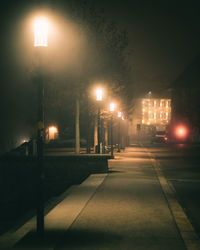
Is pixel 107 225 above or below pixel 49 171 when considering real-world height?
above

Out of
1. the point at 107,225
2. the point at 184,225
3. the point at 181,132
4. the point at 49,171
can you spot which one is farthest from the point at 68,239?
the point at 181,132

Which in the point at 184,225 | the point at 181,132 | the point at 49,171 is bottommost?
the point at 49,171

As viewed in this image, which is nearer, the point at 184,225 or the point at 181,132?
the point at 184,225

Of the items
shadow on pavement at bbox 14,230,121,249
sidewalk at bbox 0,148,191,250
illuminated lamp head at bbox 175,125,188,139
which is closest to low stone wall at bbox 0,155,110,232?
sidewalk at bbox 0,148,191,250

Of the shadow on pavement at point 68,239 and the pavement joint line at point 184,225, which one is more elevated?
the shadow on pavement at point 68,239

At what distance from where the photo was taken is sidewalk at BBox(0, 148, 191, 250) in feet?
21.6

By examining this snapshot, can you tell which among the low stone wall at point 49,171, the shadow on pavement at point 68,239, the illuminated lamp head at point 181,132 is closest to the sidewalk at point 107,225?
the shadow on pavement at point 68,239

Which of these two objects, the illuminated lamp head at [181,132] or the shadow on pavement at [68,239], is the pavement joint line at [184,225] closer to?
the shadow on pavement at [68,239]

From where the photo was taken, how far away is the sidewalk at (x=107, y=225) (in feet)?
21.6

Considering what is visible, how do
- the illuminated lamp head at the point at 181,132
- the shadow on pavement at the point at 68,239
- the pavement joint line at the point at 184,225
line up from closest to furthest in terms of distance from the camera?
1. the shadow on pavement at the point at 68,239
2. the pavement joint line at the point at 184,225
3. the illuminated lamp head at the point at 181,132

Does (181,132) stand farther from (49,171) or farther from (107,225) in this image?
(107,225)

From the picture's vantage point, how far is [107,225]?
8016mm

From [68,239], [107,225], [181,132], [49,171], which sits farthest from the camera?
[181,132]

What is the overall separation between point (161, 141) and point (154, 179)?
46.3 m
